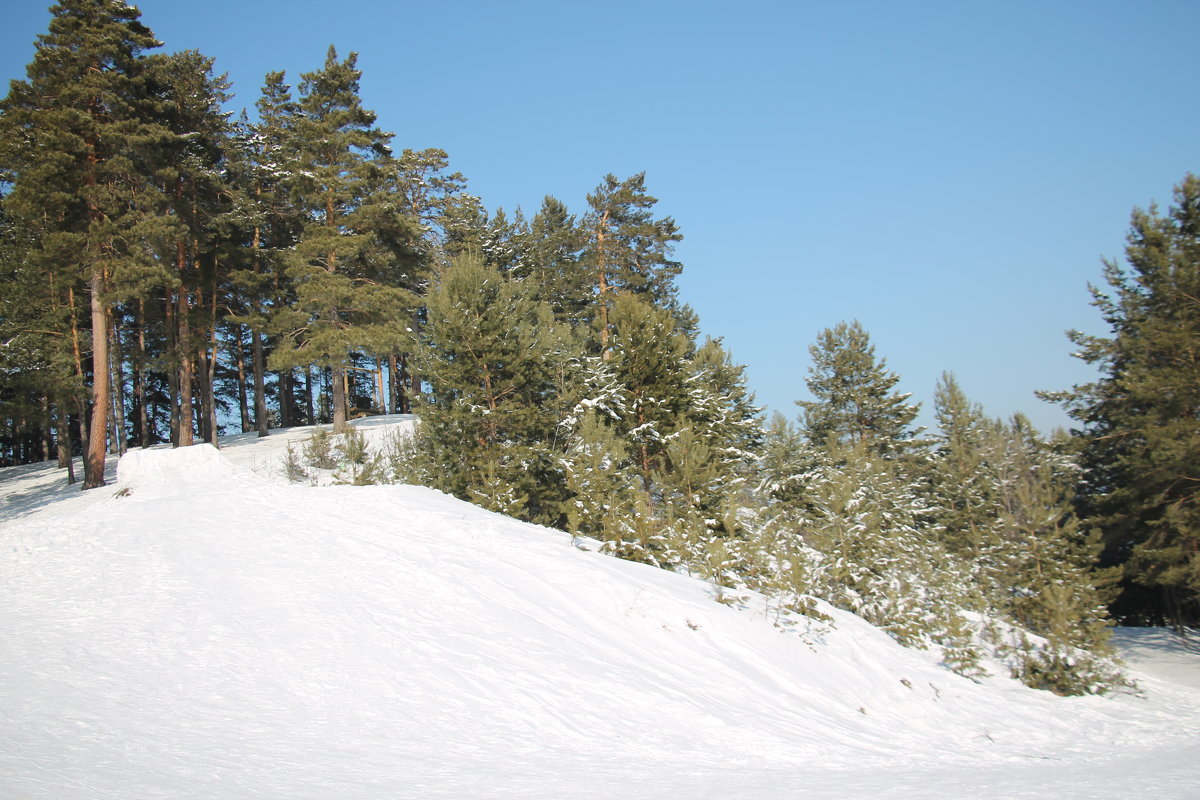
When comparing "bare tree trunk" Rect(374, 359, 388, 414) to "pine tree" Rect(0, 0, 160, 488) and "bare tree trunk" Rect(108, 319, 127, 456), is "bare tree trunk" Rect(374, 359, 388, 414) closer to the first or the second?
"bare tree trunk" Rect(108, 319, 127, 456)

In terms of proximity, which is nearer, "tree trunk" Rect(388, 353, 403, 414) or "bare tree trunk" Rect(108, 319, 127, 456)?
"bare tree trunk" Rect(108, 319, 127, 456)

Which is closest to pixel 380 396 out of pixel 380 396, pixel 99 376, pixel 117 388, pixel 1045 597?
pixel 380 396

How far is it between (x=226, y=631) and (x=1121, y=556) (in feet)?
101

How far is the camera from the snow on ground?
4.23 m

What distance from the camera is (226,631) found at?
251 inches

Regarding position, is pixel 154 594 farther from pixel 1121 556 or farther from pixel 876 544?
pixel 1121 556

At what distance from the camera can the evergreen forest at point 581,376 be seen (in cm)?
1226

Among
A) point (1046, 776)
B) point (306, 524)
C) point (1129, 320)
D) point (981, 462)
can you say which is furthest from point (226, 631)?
point (981, 462)

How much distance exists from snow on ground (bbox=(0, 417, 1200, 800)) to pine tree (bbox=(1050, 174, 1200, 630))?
9.32 m

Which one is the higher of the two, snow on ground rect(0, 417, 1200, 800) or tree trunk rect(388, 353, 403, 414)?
tree trunk rect(388, 353, 403, 414)

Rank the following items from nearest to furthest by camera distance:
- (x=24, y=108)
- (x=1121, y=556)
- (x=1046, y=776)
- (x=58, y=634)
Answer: (x=1046, y=776), (x=58, y=634), (x=24, y=108), (x=1121, y=556)

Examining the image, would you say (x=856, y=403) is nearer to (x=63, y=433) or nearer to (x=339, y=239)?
(x=339, y=239)

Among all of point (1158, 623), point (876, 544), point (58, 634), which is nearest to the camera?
point (58, 634)

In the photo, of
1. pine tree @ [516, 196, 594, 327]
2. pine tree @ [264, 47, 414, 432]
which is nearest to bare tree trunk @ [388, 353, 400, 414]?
pine tree @ [516, 196, 594, 327]
